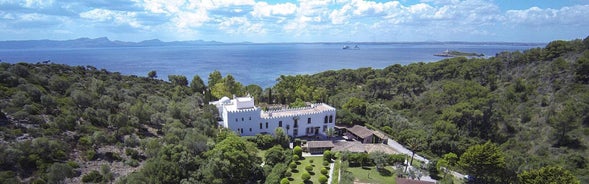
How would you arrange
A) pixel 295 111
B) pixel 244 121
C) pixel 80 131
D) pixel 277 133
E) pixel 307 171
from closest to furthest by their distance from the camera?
1. pixel 307 171
2. pixel 80 131
3. pixel 277 133
4. pixel 244 121
5. pixel 295 111

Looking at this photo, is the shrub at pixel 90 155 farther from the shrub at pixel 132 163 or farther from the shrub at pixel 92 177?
the shrub at pixel 92 177

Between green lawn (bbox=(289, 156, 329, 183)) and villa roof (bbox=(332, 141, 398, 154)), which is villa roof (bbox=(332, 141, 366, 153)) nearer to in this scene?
villa roof (bbox=(332, 141, 398, 154))

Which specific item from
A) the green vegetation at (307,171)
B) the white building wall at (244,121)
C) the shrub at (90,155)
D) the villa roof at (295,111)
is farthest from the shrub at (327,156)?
the shrub at (90,155)

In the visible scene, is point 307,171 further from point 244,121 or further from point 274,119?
point 244,121

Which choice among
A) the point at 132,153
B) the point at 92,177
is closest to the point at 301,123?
the point at 132,153

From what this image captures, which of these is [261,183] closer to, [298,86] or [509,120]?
[298,86]

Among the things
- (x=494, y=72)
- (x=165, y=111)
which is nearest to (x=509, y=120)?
(x=494, y=72)

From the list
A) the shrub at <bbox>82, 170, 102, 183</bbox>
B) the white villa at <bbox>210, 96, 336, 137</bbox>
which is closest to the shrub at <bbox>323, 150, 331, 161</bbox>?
the white villa at <bbox>210, 96, 336, 137</bbox>

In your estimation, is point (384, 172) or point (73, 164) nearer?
point (73, 164)
